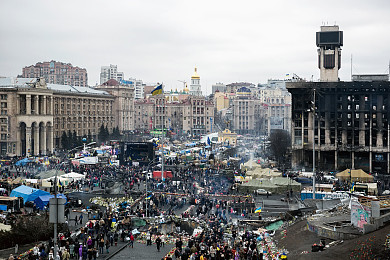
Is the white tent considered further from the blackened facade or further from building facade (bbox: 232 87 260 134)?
building facade (bbox: 232 87 260 134)

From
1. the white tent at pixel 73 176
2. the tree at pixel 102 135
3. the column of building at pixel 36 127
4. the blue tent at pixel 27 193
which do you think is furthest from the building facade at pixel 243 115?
the blue tent at pixel 27 193

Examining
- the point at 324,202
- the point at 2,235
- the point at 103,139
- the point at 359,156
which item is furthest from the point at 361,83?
the point at 103,139

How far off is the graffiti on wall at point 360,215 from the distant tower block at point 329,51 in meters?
60.8

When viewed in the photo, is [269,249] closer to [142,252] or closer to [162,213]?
[142,252]

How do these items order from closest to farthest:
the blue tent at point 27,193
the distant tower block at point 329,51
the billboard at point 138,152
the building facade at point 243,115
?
the blue tent at point 27,193 < the billboard at point 138,152 < the distant tower block at point 329,51 < the building facade at point 243,115

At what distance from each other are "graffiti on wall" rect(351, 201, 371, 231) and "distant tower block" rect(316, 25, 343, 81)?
199ft

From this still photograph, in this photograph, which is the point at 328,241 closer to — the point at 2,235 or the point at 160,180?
the point at 2,235

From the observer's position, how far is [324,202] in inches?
1314

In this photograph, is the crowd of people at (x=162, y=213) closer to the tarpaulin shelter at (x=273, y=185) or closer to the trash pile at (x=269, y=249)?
the trash pile at (x=269, y=249)

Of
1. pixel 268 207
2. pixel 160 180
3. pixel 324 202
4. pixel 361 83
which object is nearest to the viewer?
pixel 324 202

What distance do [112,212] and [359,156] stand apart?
46.0 m

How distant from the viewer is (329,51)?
273 ft

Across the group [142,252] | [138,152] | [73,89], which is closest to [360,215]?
[142,252]

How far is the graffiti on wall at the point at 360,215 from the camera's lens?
2365 cm
